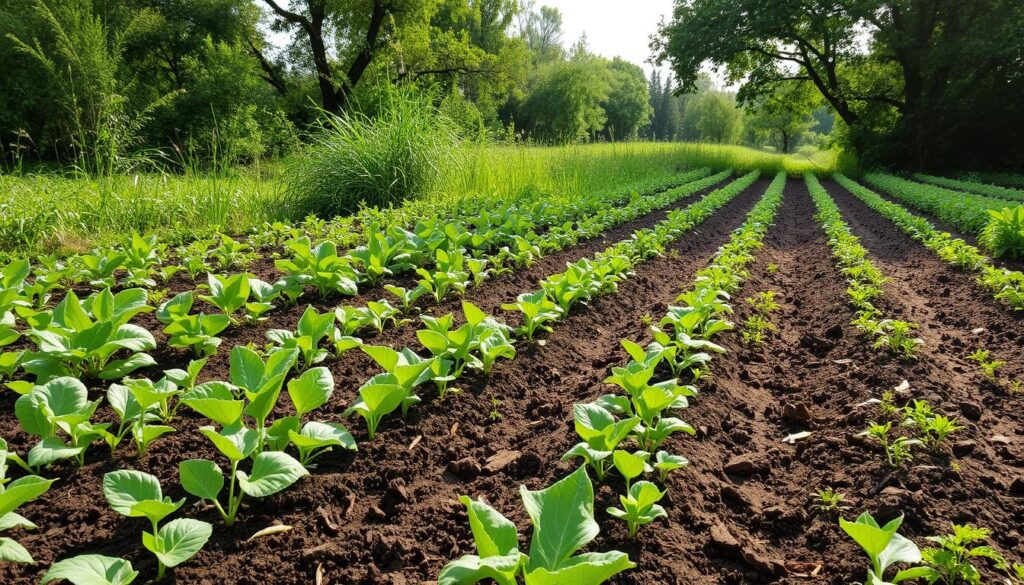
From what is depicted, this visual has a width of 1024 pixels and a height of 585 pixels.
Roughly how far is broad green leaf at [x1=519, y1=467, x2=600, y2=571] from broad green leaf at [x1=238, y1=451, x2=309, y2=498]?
0.71m

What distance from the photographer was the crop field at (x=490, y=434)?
59.5 inches

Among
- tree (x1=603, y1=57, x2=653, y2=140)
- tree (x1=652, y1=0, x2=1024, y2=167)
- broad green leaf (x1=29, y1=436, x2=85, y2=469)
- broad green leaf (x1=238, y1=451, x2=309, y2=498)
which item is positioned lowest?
broad green leaf (x1=238, y1=451, x2=309, y2=498)

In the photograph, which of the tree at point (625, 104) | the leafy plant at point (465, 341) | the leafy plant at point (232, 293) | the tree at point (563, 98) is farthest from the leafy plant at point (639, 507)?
the tree at point (625, 104)

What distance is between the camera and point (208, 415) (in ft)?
5.60

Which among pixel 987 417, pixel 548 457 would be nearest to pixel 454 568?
pixel 548 457

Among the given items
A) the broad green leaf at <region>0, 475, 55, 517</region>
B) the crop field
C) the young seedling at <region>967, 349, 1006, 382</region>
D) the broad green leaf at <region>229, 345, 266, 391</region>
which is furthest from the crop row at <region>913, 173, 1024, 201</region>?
the broad green leaf at <region>0, 475, 55, 517</region>

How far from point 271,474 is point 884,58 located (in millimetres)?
30217

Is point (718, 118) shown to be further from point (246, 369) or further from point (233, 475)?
point (233, 475)

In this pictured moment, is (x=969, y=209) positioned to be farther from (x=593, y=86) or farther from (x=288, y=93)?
(x=593, y=86)

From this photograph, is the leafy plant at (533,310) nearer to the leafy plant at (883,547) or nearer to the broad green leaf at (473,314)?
the broad green leaf at (473,314)

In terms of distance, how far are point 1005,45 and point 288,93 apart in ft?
96.8

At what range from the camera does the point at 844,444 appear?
90.7 inches

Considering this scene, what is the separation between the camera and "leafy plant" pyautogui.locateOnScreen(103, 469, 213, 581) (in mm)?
1342

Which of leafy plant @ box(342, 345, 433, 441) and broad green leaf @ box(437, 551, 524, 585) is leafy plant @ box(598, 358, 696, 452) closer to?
leafy plant @ box(342, 345, 433, 441)
